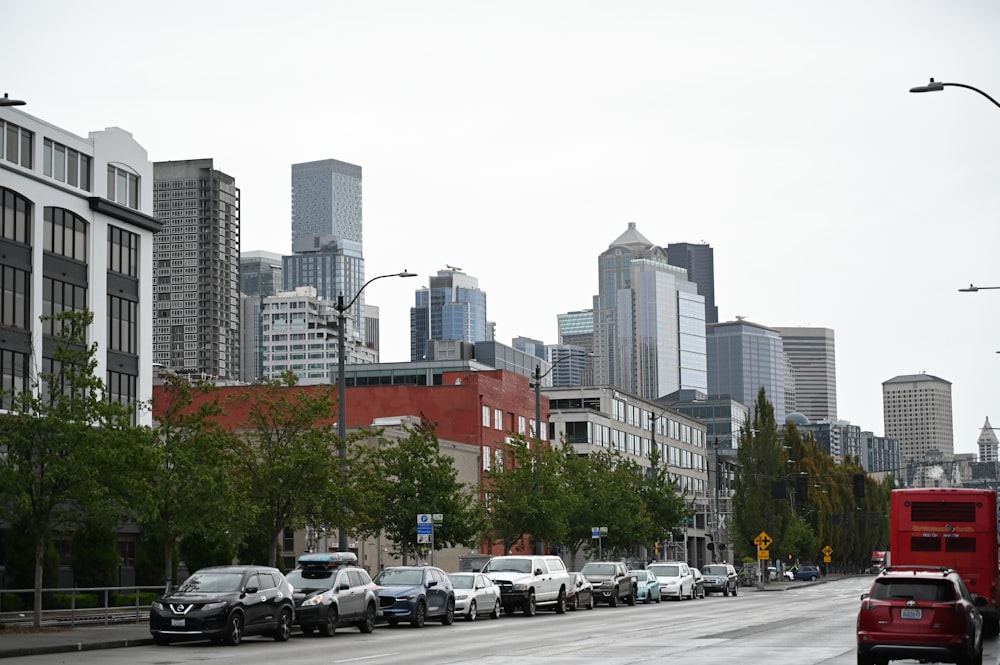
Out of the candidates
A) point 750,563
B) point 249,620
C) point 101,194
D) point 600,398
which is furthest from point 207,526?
point 600,398

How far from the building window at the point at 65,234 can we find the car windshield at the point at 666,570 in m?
30.7

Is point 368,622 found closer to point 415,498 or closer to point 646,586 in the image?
point 415,498

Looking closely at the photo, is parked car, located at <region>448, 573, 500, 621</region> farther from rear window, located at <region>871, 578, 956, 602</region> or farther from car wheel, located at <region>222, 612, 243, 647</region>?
rear window, located at <region>871, 578, 956, 602</region>

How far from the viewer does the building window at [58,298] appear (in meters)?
64.9

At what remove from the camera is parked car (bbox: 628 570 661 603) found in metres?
61.4

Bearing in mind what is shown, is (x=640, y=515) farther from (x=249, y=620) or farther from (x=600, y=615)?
(x=249, y=620)

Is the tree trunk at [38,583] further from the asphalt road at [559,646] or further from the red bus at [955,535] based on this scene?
the red bus at [955,535]

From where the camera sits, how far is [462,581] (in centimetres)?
4312

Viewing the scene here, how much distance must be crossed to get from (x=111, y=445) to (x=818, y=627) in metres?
18.1

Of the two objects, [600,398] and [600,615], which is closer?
[600,615]

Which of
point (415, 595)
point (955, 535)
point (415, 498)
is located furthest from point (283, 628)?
→ point (415, 498)

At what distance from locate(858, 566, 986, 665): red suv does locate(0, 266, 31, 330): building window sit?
48026 millimetres

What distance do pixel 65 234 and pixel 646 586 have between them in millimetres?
31209

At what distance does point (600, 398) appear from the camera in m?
124
